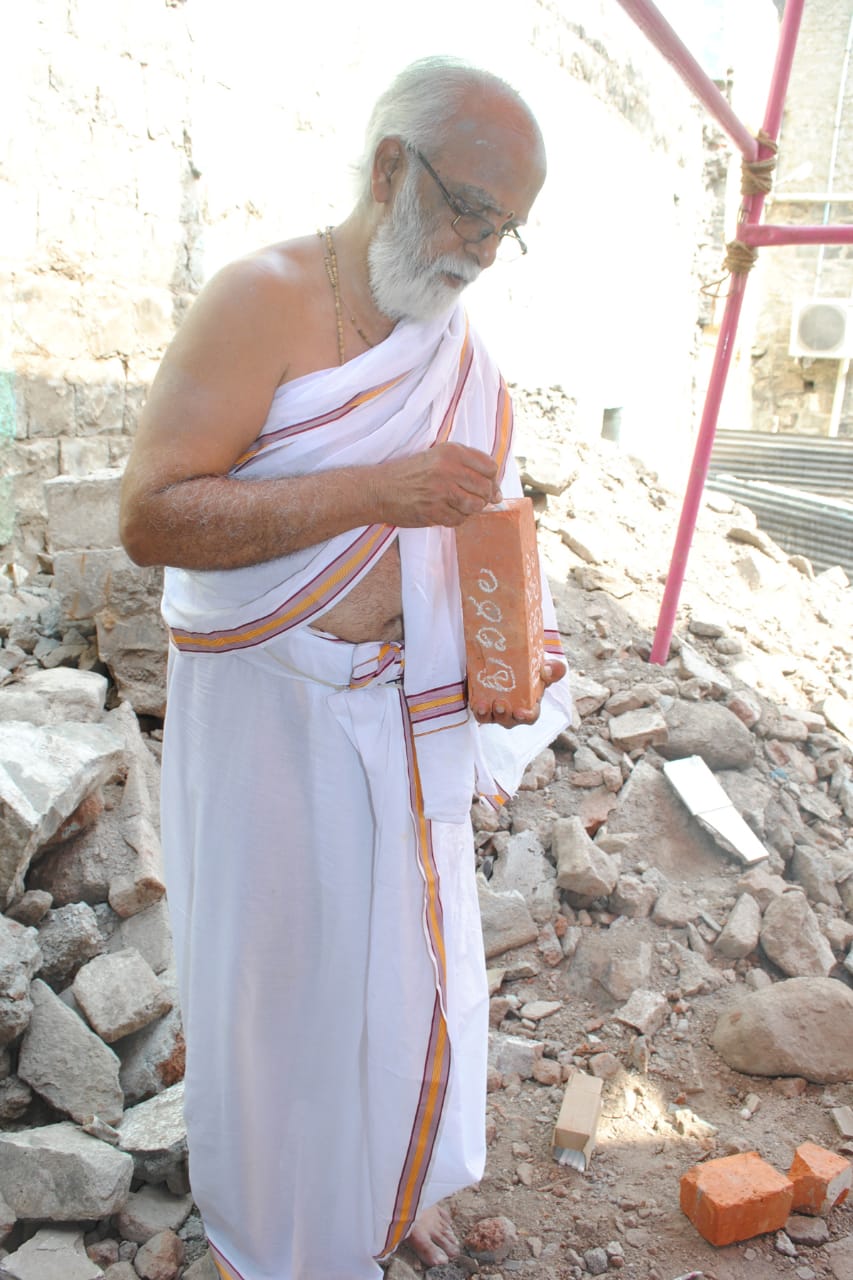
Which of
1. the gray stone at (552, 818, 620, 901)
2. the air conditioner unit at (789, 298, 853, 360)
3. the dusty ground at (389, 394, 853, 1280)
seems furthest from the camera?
the air conditioner unit at (789, 298, 853, 360)

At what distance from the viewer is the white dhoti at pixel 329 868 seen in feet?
5.93

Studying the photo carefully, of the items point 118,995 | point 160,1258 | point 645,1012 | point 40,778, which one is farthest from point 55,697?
point 645,1012

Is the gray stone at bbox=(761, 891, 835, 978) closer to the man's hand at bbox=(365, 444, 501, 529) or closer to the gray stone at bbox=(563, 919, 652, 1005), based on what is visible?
the gray stone at bbox=(563, 919, 652, 1005)

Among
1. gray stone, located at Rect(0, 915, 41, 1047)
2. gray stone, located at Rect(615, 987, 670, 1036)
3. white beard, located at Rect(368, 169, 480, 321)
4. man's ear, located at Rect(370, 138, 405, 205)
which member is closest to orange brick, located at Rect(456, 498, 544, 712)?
white beard, located at Rect(368, 169, 480, 321)

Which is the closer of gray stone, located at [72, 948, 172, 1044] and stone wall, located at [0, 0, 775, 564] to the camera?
gray stone, located at [72, 948, 172, 1044]

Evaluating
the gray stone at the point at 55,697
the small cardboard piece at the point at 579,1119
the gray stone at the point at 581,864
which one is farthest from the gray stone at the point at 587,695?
the gray stone at the point at 55,697

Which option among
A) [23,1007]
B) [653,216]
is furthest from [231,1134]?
[653,216]

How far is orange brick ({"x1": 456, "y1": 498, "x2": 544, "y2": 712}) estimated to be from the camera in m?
1.72

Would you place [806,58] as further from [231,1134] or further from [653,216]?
[231,1134]

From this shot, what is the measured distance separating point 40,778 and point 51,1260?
108 cm

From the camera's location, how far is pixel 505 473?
2082 millimetres

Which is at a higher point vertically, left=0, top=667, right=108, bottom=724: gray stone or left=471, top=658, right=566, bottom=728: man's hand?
left=471, top=658, right=566, bottom=728: man's hand

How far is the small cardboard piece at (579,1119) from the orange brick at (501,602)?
120 centimetres

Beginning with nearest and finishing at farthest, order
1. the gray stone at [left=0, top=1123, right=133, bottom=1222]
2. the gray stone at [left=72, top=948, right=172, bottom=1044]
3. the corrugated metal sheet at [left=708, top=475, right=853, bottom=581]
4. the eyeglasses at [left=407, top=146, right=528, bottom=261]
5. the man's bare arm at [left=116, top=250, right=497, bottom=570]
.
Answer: the man's bare arm at [left=116, top=250, right=497, bottom=570] → the eyeglasses at [left=407, top=146, right=528, bottom=261] → the gray stone at [left=0, top=1123, right=133, bottom=1222] → the gray stone at [left=72, top=948, right=172, bottom=1044] → the corrugated metal sheet at [left=708, top=475, right=853, bottom=581]
